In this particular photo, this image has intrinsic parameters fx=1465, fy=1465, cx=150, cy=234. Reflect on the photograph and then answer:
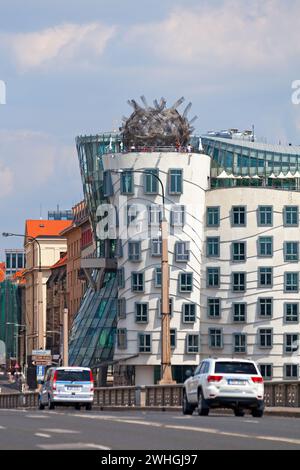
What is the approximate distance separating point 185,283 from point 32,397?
39883 mm

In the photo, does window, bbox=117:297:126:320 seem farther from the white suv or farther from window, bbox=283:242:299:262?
the white suv

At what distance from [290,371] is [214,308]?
27.1ft

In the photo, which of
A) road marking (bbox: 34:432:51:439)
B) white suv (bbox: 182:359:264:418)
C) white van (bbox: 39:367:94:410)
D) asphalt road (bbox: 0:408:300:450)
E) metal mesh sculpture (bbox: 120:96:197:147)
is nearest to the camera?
asphalt road (bbox: 0:408:300:450)

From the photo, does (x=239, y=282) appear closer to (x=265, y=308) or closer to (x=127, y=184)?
(x=265, y=308)

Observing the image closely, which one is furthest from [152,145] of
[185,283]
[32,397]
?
[32,397]

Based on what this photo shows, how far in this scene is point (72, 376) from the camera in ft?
173

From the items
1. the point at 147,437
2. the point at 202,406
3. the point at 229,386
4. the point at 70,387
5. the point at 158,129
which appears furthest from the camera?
the point at 158,129

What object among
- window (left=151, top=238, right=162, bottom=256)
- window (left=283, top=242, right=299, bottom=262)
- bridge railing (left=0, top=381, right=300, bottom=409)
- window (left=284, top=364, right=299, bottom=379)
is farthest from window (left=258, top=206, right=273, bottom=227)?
bridge railing (left=0, top=381, right=300, bottom=409)

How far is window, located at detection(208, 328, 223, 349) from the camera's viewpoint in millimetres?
123375

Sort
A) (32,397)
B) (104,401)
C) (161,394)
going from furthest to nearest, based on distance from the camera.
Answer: (32,397), (104,401), (161,394)

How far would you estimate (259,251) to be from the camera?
12306 cm

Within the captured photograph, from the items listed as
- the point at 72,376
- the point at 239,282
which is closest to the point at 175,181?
the point at 239,282

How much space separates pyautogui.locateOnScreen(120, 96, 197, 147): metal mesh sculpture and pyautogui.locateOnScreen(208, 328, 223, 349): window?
52.3ft

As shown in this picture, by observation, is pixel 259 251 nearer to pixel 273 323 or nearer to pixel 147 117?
pixel 273 323
